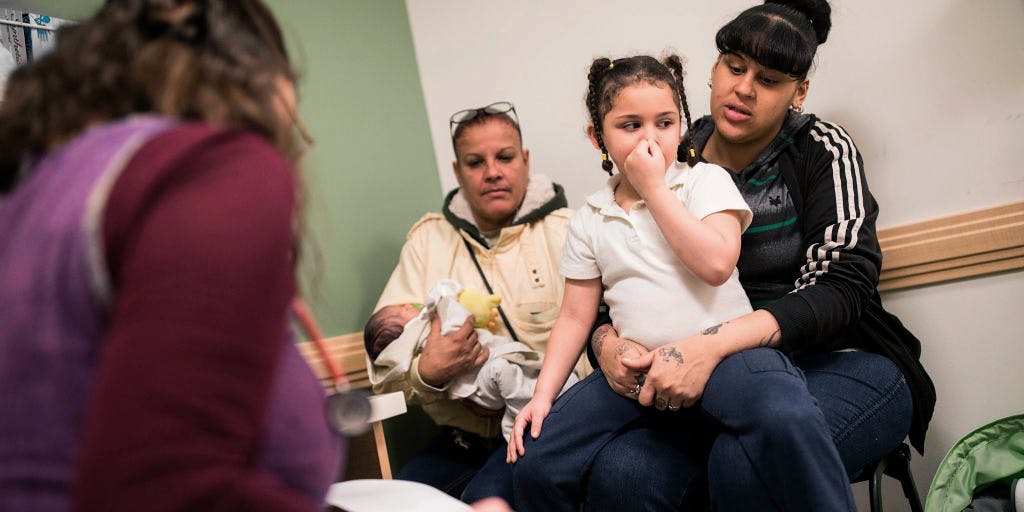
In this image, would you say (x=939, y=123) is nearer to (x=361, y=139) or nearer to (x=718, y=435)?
(x=718, y=435)

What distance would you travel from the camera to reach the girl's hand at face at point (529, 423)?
1.36 metres

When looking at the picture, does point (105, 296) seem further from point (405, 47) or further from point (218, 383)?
point (405, 47)

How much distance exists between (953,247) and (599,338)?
90 centimetres

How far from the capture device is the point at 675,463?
1301 millimetres

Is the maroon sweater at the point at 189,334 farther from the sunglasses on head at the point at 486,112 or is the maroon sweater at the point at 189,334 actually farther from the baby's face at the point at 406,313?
the sunglasses on head at the point at 486,112

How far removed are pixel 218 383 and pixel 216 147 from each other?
16cm

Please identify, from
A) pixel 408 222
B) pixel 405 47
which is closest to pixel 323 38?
pixel 405 47

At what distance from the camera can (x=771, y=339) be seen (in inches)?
50.4

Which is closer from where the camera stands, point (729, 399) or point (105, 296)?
point (105, 296)

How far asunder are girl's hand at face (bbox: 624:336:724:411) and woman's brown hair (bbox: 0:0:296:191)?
0.81 meters

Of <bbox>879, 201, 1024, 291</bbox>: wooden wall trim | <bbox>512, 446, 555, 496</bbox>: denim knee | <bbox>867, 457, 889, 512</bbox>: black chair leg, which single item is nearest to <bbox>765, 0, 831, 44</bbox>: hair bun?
<bbox>879, 201, 1024, 291</bbox>: wooden wall trim

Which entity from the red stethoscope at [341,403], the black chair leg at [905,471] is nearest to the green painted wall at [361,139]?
the red stethoscope at [341,403]

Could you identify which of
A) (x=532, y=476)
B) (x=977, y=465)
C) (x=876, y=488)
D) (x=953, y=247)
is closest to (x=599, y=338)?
(x=532, y=476)

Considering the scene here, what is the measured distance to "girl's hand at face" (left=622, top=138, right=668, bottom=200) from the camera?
4.29 feet
